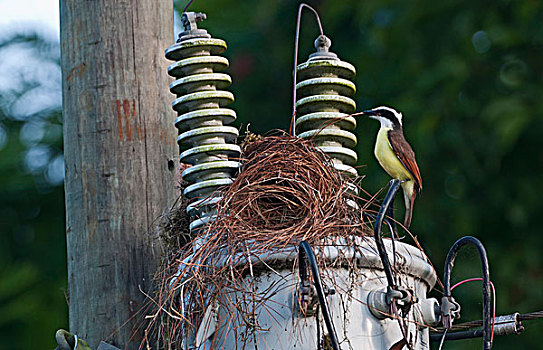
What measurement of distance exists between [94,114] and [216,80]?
1.24 ft

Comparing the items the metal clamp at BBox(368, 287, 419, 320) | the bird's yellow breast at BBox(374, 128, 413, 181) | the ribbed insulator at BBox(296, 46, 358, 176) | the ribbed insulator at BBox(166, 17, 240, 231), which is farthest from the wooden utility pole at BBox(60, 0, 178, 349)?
the metal clamp at BBox(368, 287, 419, 320)

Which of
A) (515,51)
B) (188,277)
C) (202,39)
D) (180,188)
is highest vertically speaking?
(515,51)

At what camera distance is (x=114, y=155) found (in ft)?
9.13

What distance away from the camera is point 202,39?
9.15 feet

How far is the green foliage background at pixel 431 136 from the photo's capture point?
529cm

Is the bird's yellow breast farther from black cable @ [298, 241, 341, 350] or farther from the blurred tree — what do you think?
the blurred tree

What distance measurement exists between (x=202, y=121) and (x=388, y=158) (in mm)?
634

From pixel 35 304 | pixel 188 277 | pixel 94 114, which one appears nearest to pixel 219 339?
pixel 188 277

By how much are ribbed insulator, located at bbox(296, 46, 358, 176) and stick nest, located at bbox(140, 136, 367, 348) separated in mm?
135

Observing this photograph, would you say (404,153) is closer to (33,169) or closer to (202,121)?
(202,121)

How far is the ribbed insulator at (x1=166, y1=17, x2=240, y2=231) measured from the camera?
2645 millimetres

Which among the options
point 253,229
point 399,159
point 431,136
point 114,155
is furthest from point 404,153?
point 431,136

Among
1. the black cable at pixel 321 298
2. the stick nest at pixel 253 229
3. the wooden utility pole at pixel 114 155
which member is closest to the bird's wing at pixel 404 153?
the stick nest at pixel 253 229

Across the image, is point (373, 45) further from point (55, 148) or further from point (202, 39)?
point (202, 39)
